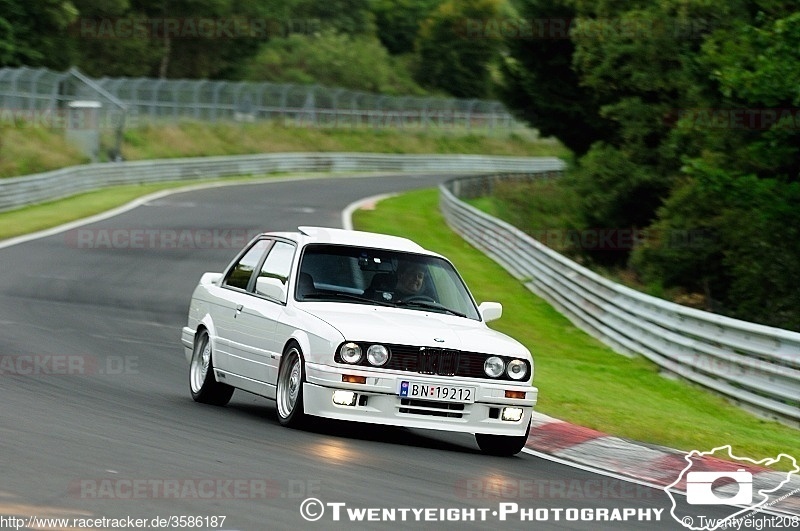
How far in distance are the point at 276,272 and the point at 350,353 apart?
1708 millimetres

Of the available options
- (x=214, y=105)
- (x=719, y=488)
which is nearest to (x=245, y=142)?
(x=214, y=105)

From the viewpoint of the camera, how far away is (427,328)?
33.9 feet

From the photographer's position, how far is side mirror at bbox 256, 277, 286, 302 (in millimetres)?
10852

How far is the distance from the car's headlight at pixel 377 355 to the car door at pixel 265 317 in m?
0.90

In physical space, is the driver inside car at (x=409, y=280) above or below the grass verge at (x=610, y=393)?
above

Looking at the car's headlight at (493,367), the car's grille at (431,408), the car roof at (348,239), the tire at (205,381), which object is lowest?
the tire at (205,381)

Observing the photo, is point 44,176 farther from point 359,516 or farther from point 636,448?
point 359,516

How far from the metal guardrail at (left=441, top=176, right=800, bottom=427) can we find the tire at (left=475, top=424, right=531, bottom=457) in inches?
225

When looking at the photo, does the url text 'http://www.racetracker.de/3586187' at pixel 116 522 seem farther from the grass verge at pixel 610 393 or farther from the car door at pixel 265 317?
the grass verge at pixel 610 393

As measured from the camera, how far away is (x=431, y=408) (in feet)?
32.8

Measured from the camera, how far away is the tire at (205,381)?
1191 cm

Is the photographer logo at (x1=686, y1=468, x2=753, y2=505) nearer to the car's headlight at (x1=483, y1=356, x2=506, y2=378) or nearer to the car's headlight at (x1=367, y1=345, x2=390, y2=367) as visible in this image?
the car's headlight at (x1=483, y1=356, x2=506, y2=378)

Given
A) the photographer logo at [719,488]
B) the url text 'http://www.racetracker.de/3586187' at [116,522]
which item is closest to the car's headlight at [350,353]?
the photographer logo at [719,488]

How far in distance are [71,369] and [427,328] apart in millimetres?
4344
